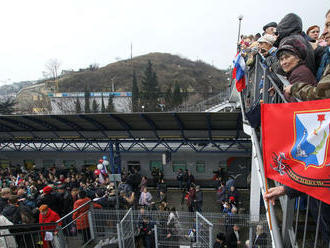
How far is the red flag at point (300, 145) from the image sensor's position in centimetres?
140

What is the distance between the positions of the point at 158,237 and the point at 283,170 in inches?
229

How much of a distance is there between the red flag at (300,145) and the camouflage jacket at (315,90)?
0.13 meters

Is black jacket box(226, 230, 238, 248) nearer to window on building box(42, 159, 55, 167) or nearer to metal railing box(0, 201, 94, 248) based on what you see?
metal railing box(0, 201, 94, 248)

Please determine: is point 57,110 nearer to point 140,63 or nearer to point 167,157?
point 167,157

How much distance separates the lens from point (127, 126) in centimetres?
1238

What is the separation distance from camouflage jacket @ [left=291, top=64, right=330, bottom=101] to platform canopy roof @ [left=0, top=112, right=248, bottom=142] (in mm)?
8482

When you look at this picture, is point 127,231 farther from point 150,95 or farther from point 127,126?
point 150,95

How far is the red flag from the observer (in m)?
1.40

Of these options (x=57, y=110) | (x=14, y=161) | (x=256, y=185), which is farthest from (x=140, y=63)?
(x=256, y=185)

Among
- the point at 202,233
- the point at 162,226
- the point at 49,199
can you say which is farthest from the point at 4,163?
the point at 202,233

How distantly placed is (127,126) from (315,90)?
37.6 feet

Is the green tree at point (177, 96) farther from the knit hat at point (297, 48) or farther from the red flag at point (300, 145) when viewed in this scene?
the red flag at point (300, 145)

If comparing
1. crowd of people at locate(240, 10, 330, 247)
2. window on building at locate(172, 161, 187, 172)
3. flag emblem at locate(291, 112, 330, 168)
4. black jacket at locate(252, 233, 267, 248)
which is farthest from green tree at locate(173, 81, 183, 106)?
flag emblem at locate(291, 112, 330, 168)

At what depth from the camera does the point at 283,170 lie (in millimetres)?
1812
